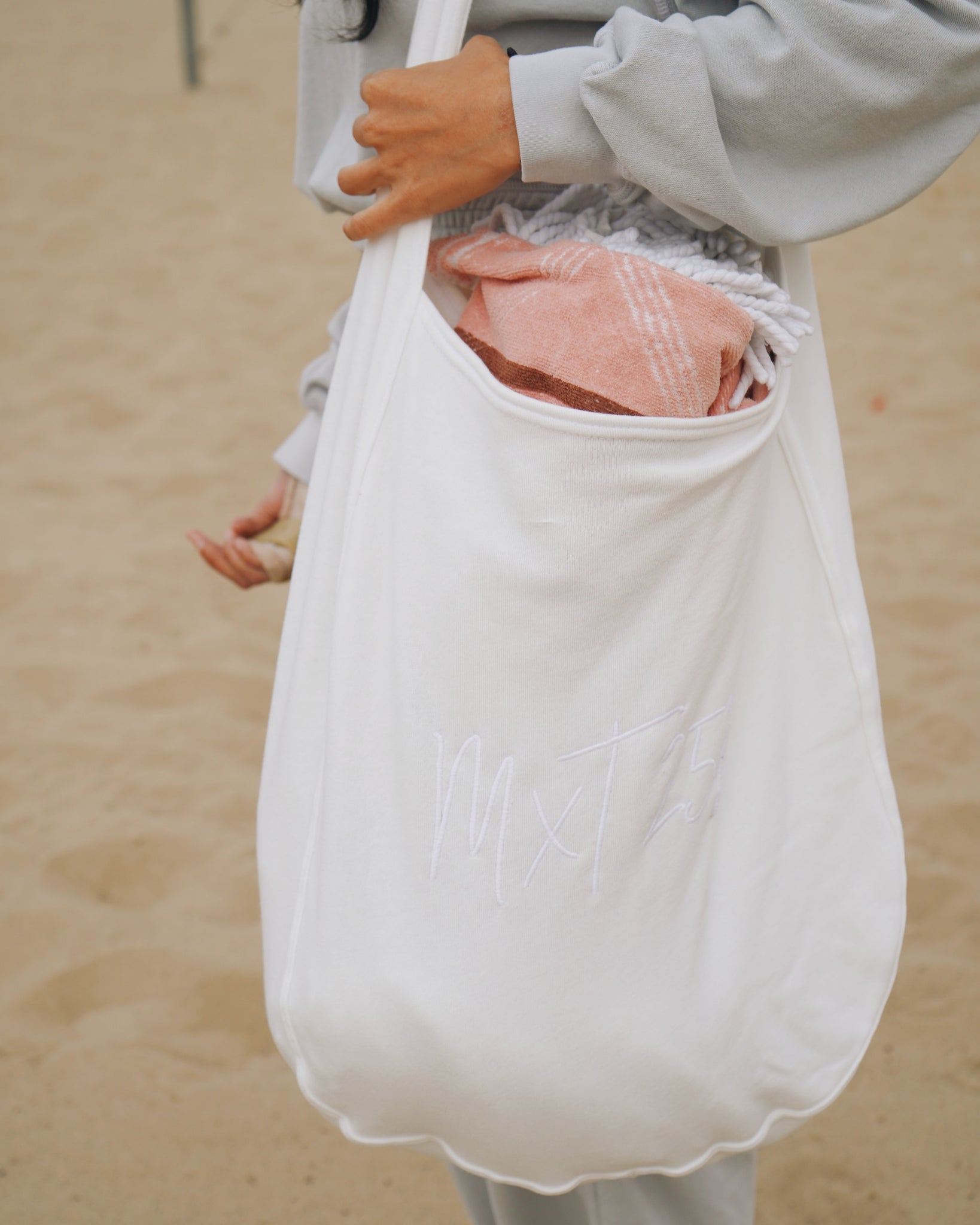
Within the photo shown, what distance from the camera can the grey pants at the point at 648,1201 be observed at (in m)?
0.87

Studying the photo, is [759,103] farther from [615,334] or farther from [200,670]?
[200,670]

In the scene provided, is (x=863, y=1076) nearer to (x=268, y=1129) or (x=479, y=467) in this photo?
(x=268, y=1129)

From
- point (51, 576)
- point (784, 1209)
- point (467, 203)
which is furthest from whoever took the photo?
point (51, 576)

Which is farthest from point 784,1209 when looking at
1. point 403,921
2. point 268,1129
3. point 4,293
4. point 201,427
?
point 4,293

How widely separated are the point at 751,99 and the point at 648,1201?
2.51 ft

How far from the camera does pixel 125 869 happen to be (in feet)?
6.08

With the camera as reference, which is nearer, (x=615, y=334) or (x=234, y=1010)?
(x=615, y=334)

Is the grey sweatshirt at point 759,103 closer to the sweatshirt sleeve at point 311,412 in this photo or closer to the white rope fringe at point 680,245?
the white rope fringe at point 680,245

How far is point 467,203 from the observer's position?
0.81 m

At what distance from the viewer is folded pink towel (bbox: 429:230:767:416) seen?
0.65 m

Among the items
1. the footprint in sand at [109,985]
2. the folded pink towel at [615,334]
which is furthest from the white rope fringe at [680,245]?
the footprint in sand at [109,985]

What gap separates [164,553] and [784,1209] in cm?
182

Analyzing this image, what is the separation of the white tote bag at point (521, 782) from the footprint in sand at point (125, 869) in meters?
1.14

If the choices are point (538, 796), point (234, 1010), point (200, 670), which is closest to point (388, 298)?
point (538, 796)
